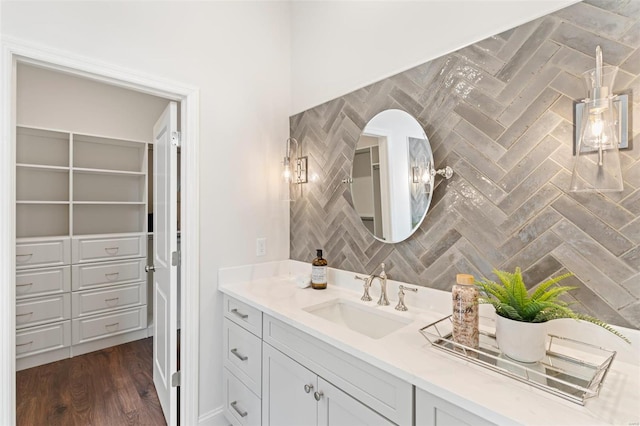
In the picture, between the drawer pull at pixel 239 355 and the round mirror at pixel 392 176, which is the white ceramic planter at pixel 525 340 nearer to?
the round mirror at pixel 392 176

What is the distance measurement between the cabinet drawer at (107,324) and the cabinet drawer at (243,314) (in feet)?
6.06

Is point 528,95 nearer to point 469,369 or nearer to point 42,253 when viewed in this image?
point 469,369

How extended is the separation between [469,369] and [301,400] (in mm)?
755

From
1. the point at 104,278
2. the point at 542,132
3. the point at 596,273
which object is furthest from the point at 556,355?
the point at 104,278

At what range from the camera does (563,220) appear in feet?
3.56

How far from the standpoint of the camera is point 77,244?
2805 millimetres

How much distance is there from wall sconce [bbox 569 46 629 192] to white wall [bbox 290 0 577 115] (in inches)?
14.1

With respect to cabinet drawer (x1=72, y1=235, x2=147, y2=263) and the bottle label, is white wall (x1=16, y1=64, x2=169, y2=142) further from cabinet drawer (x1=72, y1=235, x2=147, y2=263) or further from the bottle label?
the bottle label

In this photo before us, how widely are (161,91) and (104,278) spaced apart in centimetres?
220

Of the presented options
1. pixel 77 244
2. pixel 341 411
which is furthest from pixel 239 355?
pixel 77 244

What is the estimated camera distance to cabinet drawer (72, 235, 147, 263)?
2820 mm

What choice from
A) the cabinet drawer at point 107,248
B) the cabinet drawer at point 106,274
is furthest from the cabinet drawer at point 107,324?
the cabinet drawer at point 107,248

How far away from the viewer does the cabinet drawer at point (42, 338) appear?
8.33ft

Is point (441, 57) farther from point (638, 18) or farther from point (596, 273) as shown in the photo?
point (596, 273)
